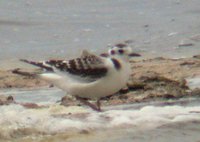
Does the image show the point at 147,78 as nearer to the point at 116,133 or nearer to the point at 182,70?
the point at 182,70

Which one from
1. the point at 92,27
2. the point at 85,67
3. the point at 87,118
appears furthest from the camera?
the point at 92,27

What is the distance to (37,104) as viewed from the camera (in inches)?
360

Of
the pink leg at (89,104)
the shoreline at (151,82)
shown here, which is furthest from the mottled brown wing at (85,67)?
the shoreline at (151,82)

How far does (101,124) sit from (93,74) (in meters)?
0.59

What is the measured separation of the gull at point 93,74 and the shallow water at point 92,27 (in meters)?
4.05

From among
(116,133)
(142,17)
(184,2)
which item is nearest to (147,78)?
(116,133)

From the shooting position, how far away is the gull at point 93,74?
823 centimetres

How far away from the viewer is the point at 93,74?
8.35m

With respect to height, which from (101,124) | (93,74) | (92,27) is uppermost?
(93,74)

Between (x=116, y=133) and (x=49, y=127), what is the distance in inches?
25.1

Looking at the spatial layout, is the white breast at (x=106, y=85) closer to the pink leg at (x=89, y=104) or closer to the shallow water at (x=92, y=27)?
the pink leg at (x=89, y=104)

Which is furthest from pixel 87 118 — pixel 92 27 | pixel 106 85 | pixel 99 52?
pixel 92 27

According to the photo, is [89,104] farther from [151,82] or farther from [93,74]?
[151,82]

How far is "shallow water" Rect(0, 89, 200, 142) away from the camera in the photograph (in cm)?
766
